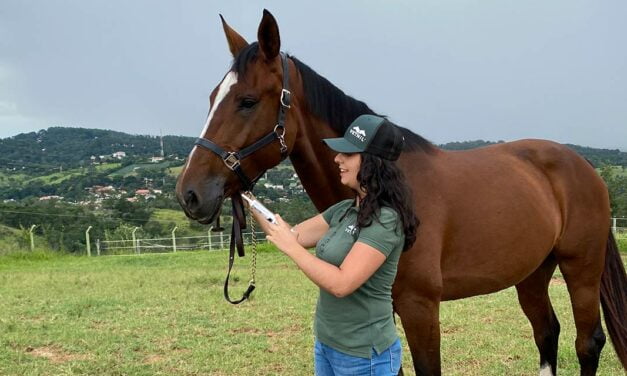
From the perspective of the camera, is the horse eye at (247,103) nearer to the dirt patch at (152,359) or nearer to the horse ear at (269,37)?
the horse ear at (269,37)

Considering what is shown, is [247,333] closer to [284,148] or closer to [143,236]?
[284,148]

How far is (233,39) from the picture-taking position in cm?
256

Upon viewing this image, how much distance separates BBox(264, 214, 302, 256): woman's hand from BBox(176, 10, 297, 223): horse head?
17.7 inches

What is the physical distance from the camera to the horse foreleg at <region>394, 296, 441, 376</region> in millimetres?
2525

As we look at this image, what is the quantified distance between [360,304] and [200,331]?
4.59m

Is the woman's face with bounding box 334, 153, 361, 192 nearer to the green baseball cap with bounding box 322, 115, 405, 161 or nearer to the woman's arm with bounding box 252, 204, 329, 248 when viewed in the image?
the green baseball cap with bounding box 322, 115, 405, 161

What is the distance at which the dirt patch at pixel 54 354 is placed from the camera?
16.4 feet

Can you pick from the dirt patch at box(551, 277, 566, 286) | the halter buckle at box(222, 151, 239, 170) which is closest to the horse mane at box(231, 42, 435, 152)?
the halter buckle at box(222, 151, 239, 170)

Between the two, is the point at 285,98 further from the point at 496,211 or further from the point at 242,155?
the point at 496,211

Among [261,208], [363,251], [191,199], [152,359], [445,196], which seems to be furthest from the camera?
[152,359]

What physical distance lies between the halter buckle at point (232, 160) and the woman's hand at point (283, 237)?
19.8 inches

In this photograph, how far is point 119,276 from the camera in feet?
38.0

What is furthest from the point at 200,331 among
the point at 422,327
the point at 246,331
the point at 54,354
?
the point at 422,327

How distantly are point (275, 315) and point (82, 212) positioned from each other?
33903 mm
